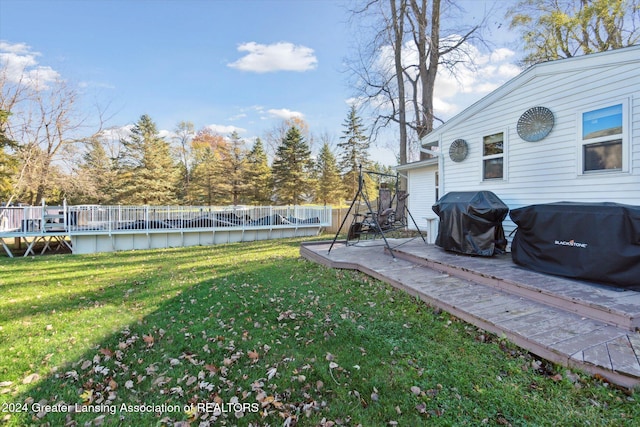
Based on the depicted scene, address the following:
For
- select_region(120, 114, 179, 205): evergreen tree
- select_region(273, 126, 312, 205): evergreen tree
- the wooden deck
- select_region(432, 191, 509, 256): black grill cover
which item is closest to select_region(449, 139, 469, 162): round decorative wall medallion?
select_region(432, 191, 509, 256): black grill cover

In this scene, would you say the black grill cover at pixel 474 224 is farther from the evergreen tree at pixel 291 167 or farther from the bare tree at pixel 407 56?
the evergreen tree at pixel 291 167

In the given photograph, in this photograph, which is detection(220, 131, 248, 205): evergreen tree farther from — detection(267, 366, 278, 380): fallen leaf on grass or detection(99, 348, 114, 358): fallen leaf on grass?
detection(267, 366, 278, 380): fallen leaf on grass

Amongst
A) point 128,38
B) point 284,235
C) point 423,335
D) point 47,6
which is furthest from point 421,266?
point 128,38

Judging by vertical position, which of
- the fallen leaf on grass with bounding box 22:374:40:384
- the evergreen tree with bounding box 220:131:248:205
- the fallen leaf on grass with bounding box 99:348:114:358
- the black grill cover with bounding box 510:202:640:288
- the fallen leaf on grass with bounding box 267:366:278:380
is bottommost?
the fallen leaf on grass with bounding box 22:374:40:384

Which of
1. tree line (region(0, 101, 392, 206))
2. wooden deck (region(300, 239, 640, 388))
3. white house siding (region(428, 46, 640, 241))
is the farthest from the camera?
tree line (region(0, 101, 392, 206))

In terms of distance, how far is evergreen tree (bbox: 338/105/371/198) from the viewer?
84.9ft

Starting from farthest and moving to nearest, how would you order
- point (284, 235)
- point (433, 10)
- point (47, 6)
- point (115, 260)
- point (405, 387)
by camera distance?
point (284, 235) → point (433, 10) → point (47, 6) → point (115, 260) → point (405, 387)

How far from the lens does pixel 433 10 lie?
12570 millimetres

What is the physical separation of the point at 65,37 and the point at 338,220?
591 inches

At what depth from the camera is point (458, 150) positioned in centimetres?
645

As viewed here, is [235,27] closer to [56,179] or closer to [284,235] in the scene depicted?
[284,235]

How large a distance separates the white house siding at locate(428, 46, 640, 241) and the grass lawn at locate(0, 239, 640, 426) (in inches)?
129

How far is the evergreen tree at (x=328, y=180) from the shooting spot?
82.5 feet

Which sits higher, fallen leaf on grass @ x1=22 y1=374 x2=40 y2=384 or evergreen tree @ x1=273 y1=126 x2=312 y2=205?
evergreen tree @ x1=273 y1=126 x2=312 y2=205
